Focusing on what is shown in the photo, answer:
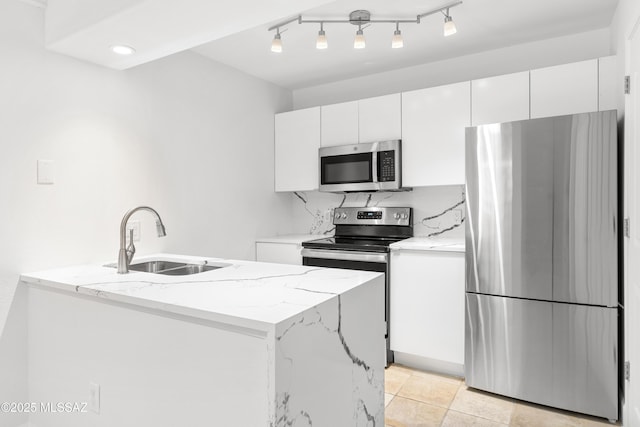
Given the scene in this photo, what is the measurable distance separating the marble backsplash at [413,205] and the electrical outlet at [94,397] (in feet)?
7.85

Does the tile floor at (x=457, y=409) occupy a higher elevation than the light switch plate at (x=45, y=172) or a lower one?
lower

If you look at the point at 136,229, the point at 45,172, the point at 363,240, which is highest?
the point at 45,172

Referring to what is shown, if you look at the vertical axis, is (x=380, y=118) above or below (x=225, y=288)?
above

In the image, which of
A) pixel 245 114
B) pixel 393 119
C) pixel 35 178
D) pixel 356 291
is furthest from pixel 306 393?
pixel 245 114

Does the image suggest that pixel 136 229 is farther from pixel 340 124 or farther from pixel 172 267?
pixel 340 124

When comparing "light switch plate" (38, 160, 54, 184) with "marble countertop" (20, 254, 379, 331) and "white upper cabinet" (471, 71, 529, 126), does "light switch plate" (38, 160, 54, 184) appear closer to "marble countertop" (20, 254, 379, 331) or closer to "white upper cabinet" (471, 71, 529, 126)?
"marble countertop" (20, 254, 379, 331)

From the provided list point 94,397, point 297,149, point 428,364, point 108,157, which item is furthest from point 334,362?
point 297,149

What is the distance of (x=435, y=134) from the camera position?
2.88m

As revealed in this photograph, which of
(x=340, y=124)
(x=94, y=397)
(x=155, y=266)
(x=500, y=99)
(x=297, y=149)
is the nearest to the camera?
(x=94, y=397)

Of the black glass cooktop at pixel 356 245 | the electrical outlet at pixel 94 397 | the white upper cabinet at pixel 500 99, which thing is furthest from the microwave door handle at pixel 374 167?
the electrical outlet at pixel 94 397

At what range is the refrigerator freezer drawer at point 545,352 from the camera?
2073mm

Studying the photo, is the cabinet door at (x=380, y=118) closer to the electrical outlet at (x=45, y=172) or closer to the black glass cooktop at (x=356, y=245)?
the black glass cooktop at (x=356, y=245)

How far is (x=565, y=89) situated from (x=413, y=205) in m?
1.34

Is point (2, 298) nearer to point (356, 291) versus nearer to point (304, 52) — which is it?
point (356, 291)
